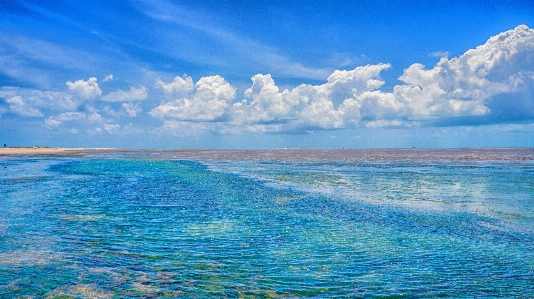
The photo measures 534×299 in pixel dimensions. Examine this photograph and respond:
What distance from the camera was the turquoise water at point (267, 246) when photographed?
11.5 metres

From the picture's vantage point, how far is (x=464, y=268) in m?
13.3

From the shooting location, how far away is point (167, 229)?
1895 cm

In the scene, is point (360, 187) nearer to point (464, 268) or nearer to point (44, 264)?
point (464, 268)

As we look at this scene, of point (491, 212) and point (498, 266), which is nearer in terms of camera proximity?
point (498, 266)

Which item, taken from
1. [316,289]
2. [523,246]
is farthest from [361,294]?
[523,246]

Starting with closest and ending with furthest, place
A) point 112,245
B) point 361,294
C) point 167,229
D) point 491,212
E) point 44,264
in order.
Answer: point 361,294 < point 44,264 < point 112,245 < point 167,229 < point 491,212

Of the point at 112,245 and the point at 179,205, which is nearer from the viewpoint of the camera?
the point at 112,245

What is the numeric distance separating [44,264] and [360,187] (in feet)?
93.2

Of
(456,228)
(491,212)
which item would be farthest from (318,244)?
(491,212)

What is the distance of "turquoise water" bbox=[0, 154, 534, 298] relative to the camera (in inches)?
451

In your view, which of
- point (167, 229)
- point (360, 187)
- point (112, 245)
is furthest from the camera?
point (360, 187)

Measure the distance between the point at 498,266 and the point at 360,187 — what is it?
22954 millimetres

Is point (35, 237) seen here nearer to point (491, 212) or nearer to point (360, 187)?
point (491, 212)

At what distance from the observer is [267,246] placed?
1596 cm
